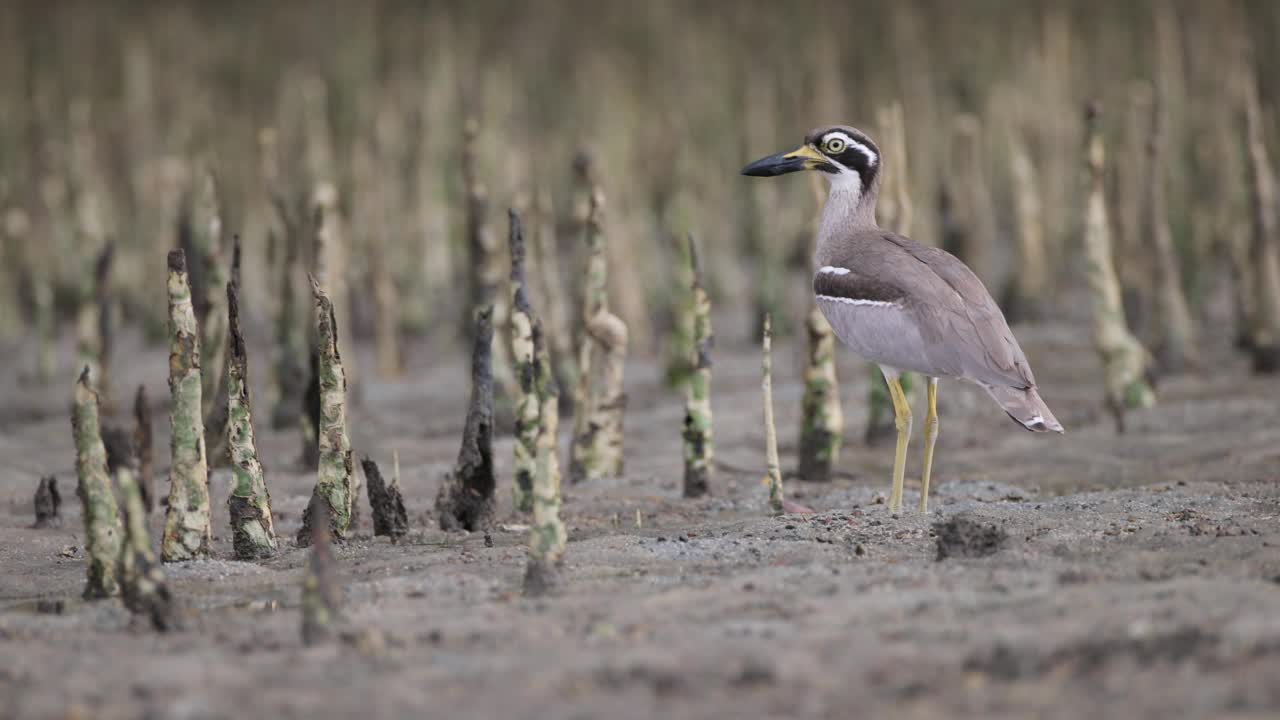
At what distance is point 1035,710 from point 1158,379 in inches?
259

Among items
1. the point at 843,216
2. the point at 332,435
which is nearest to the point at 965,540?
the point at 843,216

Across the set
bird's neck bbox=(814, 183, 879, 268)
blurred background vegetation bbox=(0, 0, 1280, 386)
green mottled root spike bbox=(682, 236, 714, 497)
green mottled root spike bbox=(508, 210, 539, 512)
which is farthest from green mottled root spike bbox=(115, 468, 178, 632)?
blurred background vegetation bbox=(0, 0, 1280, 386)

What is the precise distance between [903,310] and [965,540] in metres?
1.39

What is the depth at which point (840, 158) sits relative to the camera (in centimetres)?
711

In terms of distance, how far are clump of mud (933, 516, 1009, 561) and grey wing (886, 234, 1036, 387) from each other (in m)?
1.09

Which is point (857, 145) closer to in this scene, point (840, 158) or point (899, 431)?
point (840, 158)

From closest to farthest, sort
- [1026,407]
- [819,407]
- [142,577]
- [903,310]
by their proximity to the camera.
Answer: [142,577] → [1026,407] → [903,310] → [819,407]

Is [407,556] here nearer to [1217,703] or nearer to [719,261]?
[1217,703]

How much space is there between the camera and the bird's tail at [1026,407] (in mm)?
6055

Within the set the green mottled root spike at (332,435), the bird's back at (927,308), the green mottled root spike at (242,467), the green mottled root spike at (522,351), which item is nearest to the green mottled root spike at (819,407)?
the bird's back at (927,308)

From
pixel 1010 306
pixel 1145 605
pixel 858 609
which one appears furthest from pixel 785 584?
pixel 1010 306

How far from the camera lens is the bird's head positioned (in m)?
7.07

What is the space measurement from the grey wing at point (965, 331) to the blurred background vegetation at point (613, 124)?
12.5 feet

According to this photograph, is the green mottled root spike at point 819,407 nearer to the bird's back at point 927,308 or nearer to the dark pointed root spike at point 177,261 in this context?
the bird's back at point 927,308
